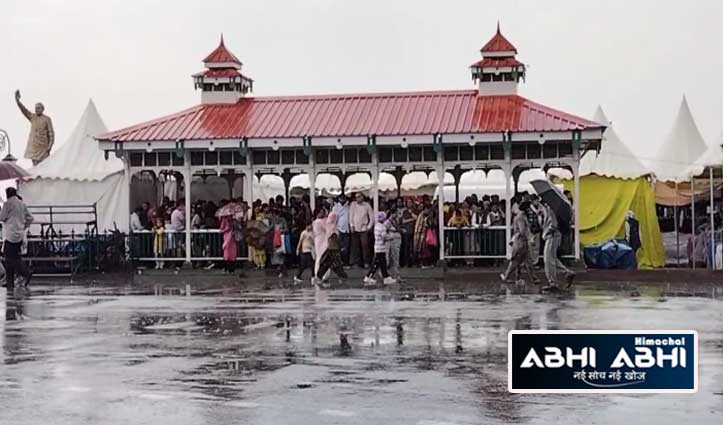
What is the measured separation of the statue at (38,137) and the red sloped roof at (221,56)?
6.11m

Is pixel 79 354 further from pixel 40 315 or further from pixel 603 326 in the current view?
pixel 603 326

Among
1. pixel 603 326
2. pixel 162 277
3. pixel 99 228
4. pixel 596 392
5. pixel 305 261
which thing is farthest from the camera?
pixel 99 228

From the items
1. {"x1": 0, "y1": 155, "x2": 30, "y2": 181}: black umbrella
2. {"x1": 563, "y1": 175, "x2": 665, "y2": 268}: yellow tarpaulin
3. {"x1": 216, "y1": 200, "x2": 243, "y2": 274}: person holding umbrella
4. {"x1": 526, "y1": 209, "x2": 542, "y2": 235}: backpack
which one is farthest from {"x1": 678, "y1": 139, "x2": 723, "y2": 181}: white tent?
{"x1": 0, "y1": 155, "x2": 30, "y2": 181}: black umbrella

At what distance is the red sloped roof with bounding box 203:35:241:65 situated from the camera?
31594mm

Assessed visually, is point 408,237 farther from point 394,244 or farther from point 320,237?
point 320,237

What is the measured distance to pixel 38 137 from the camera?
34.8m

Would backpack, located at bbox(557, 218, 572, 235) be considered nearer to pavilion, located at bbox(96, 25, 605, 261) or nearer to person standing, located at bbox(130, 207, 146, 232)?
pavilion, located at bbox(96, 25, 605, 261)

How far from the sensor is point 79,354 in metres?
11.8

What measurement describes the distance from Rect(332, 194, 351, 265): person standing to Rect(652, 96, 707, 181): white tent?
1169 centimetres

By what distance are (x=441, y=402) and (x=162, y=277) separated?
742 inches

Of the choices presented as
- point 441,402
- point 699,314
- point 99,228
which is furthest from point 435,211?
point 441,402

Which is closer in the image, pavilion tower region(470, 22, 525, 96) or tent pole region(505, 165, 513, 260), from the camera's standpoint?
tent pole region(505, 165, 513, 260)

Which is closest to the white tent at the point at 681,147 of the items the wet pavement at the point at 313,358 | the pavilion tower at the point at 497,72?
the pavilion tower at the point at 497,72

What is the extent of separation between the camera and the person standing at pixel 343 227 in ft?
87.0
